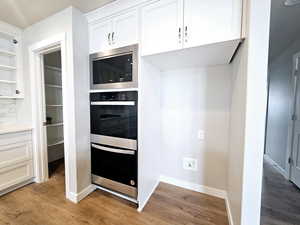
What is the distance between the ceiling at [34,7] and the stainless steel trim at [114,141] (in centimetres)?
162

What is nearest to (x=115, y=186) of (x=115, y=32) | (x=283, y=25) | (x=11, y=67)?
(x=115, y=32)

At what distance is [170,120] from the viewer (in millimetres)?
2174

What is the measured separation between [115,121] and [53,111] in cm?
208

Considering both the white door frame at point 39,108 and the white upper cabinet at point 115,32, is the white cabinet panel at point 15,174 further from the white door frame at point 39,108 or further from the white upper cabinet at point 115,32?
the white upper cabinet at point 115,32

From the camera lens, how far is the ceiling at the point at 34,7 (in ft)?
5.25

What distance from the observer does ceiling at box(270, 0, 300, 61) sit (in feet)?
5.43

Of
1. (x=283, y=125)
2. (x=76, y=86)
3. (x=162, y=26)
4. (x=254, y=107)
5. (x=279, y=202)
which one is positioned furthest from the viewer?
(x=283, y=125)

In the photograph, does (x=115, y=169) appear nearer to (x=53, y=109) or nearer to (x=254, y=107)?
(x=254, y=107)

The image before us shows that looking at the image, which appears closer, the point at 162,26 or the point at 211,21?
the point at 211,21

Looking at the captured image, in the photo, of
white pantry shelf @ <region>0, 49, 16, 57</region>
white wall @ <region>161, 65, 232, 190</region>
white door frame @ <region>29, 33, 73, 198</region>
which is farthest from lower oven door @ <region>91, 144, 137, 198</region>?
white pantry shelf @ <region>0, 49, 16, 57</region>

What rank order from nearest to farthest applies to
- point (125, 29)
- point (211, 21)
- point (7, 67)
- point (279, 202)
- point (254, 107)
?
1. point (254, 107)
2. point (211, 21)
3. point (125, 29)
4. point (279, 202)
5. point (7, 67)

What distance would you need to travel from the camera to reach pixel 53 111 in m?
3.02

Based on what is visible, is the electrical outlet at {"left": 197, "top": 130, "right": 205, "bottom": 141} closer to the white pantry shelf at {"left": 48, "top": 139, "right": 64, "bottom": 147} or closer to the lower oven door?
the lower oven door

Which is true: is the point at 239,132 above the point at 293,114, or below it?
below
